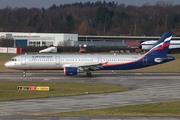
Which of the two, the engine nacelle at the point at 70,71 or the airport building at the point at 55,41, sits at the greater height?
the airport building at the point at 55,41

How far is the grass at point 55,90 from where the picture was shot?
43091 mm

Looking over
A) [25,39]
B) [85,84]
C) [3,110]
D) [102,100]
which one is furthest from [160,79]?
[25,39]

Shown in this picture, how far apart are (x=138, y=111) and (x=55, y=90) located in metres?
14.7

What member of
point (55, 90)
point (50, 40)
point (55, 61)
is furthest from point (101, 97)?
point (50, 40)

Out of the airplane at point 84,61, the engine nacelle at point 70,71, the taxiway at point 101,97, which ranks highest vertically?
the airplane at point 84,61

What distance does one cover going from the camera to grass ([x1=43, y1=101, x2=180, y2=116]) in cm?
3362

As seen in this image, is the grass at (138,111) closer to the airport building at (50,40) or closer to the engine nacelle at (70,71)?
the engine nacelle at (70,71)

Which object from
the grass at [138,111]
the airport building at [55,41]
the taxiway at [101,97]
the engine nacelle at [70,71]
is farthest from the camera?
the airport building at [55,41]

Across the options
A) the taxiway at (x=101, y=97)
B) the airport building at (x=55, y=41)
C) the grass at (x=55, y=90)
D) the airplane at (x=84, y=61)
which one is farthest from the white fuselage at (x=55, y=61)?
the airport building at (x=55, y=41)

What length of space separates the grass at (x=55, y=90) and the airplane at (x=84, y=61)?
850 centimetres

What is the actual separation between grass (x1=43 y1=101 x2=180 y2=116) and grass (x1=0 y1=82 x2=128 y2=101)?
9107mm

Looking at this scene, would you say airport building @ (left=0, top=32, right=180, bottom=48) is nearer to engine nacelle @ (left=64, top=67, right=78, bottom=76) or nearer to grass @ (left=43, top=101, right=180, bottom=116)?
engine nacelle @ (left=64, top=67, right=78, bottom=76)

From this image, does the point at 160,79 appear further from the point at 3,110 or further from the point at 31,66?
the point at 3,110

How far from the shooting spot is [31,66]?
6262cm
